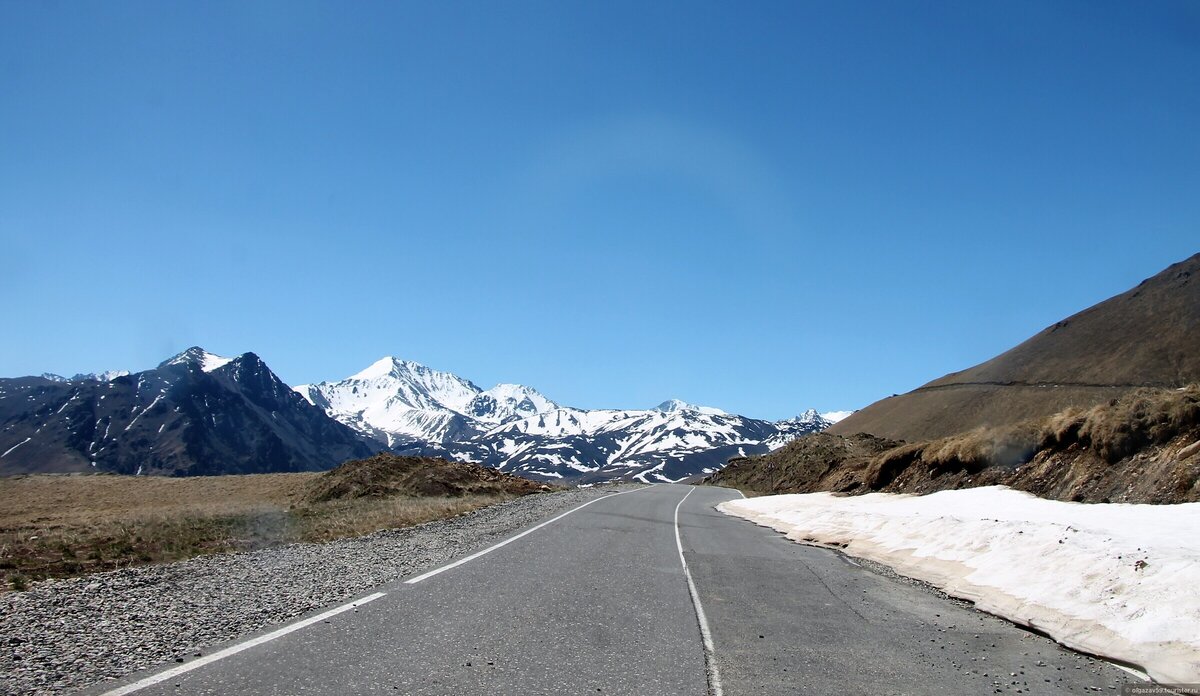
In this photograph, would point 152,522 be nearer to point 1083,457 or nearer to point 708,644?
point 708,644

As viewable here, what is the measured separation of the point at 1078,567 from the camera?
1048 centimetres

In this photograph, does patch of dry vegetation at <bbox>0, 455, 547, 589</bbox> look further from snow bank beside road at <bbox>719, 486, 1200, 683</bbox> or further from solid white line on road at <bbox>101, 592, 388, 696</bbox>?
snow bank beside road at <bbox>719, 486, 1200, 683</bbox>

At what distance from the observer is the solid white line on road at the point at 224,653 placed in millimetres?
5961

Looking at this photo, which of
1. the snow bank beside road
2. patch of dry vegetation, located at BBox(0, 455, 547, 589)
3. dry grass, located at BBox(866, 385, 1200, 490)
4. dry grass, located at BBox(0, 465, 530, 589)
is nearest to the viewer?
the snow bank beside road

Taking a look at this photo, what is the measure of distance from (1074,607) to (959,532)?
6.43 m

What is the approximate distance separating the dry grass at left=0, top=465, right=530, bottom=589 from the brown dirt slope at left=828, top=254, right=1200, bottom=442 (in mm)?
76133

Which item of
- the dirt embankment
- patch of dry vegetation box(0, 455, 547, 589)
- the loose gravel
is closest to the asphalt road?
the loose gravel

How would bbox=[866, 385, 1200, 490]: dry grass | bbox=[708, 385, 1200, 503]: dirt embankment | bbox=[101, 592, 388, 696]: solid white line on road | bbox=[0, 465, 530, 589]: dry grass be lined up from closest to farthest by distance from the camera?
bbox=[101, 592, 388, 696]: solid white line on road → bbox=[708, 385, 1200, 503]: dirt embankment → bbox=[0, 465, 530, 589]: dry grass → bbox=[866, 385, 1200, 490]: dry grass

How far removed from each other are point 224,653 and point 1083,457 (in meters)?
22.1

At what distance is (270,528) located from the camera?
24797 mm

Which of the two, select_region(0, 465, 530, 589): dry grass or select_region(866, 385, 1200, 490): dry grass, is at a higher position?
select_region(866, 385, 1200, 490): dry grass

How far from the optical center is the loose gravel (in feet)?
22.4

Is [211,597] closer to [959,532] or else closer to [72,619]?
[72,619]

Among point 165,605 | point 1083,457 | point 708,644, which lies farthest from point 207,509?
point 1083,457
